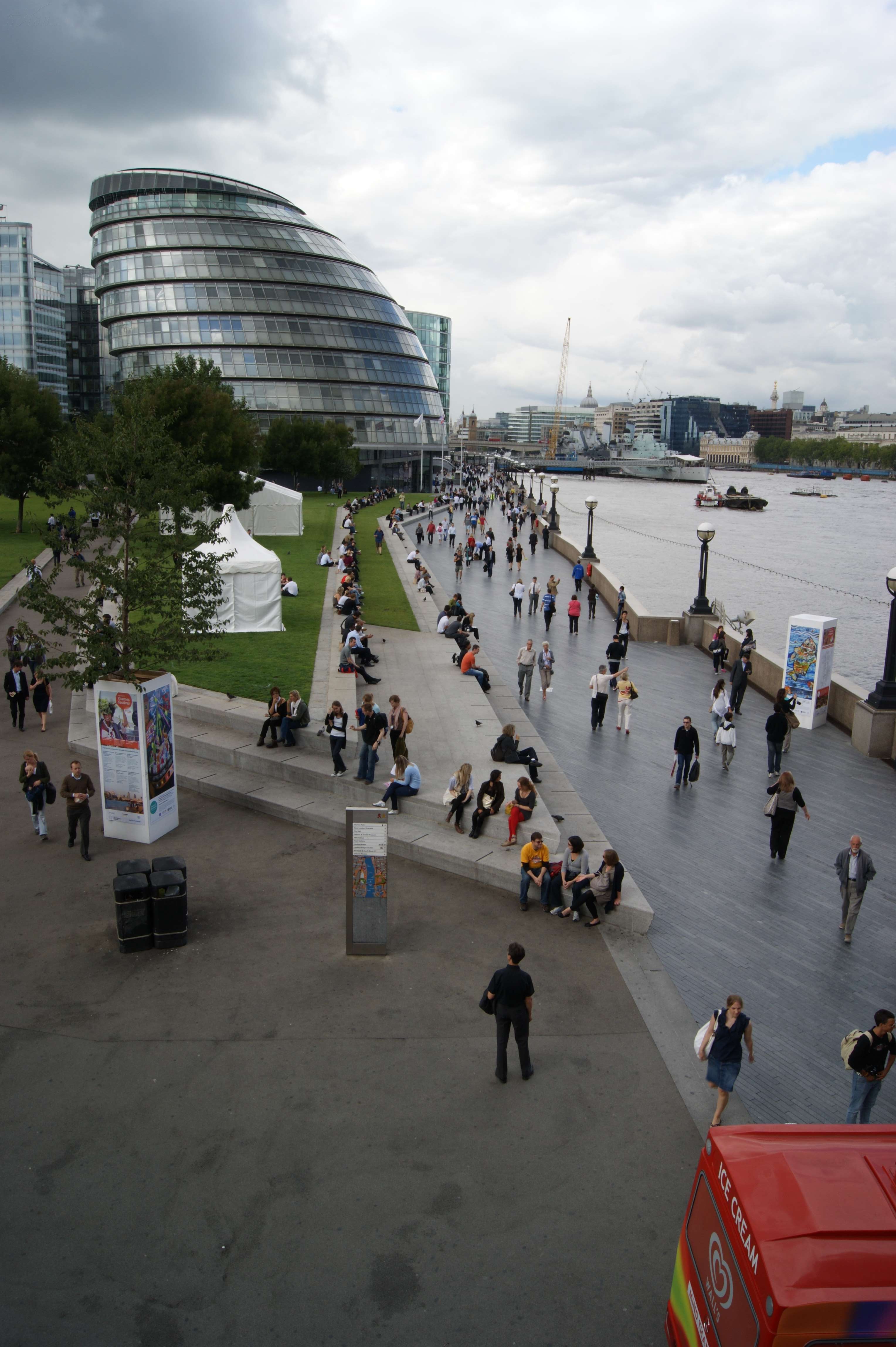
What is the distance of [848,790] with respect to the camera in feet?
49.0

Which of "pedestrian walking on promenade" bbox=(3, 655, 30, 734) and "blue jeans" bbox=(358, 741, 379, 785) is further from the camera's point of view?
"pedestrian walking on promenade" bbox=(3, 655, 30, 734)

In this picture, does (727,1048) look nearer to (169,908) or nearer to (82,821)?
(169,908)

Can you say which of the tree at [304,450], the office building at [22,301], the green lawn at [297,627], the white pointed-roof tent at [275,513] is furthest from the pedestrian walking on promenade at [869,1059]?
the office building at [22,301]

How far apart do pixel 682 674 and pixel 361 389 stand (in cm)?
7113

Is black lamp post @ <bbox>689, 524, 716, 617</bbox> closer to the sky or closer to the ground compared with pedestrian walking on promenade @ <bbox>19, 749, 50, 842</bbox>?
closer to the sky

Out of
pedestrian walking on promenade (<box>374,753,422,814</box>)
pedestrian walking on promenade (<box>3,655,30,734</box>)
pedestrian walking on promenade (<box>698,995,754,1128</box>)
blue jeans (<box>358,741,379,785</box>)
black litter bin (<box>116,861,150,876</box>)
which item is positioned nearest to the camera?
pedestrian walking on promenade (<box>698,995,754,1128</box>)

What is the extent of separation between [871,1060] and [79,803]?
9.18 meters

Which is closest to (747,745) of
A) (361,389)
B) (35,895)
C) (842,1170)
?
(35,895)

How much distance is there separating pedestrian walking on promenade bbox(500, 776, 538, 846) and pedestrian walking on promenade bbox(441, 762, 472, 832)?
0.69 metres

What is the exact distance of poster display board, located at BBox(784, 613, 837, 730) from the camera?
18.9 meters

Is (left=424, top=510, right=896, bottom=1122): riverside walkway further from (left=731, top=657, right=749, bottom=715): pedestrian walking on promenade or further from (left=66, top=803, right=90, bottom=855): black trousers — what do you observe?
(left=66, top=803, right=90, bottom=855): black trousers

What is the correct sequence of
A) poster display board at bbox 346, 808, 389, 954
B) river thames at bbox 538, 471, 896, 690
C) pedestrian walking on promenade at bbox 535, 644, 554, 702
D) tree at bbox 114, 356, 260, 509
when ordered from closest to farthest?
poster display board at bbox 346, 808, 389, 954 → pedestrian walking on promenade at bbox 535, 644, 554, 702 → tree at bbox 114, 356, 260, 509 → river thames at bbox 538, 471, 896, 690

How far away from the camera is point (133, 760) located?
12133 millimetres

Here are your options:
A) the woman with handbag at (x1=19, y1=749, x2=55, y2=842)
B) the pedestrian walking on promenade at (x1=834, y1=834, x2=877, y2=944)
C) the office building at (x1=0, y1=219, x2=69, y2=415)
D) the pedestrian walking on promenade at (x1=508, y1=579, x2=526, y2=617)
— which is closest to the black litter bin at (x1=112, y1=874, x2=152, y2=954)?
the woman with handbag at (x1=19, y1=749, x2=55, y2=842)
